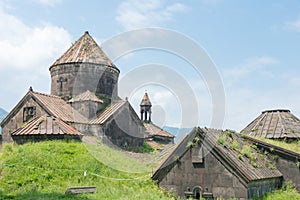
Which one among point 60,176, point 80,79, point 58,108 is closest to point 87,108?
point 58,108

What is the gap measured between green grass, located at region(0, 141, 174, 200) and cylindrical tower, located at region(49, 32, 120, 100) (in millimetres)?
5405

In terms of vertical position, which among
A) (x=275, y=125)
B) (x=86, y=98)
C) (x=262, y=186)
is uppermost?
(x=86, y=98)

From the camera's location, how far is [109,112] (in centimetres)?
1825

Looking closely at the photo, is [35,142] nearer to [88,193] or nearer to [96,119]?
[96,119]

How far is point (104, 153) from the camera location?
1470 centimetres

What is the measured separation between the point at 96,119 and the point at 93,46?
15.7 ft

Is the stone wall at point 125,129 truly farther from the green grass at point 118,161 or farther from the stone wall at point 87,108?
the green grass at point 118,161

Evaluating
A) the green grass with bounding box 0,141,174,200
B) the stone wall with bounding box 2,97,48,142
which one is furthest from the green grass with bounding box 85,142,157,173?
the stone wall with bounding box 2,97,48,142

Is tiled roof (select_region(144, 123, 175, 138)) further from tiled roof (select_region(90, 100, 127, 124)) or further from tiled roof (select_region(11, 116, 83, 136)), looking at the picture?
tiled roof (select_region(11, 116, 83, 136))

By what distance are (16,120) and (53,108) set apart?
87.3 inches

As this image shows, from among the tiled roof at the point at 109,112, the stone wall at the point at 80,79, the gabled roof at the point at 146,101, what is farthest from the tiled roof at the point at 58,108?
the gabled roof at the point at 146,101

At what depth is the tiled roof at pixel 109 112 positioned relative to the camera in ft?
57.8

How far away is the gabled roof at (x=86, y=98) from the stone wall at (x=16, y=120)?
2236 mm

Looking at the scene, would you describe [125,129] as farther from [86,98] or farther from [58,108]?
[58,108]
